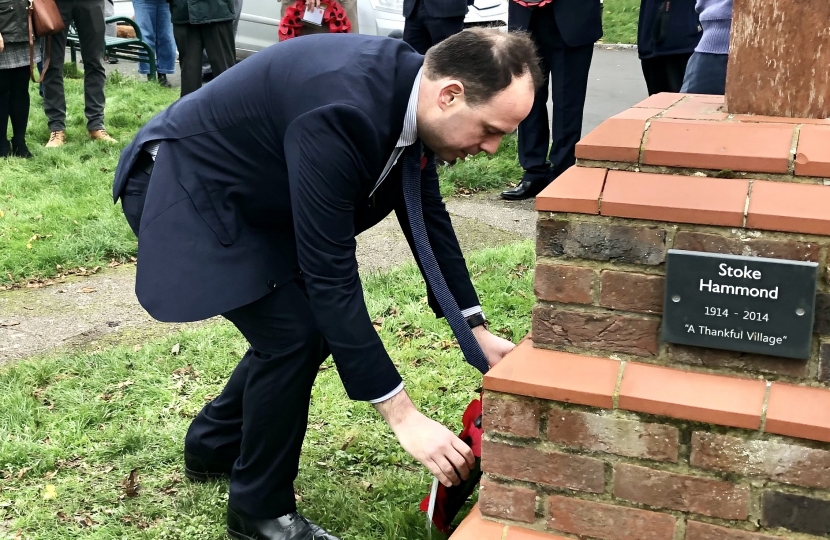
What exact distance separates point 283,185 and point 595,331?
2.82 ft

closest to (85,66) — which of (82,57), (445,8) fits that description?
(82,57)

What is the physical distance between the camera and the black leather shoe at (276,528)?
8.25 feet

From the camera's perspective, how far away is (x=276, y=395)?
2377mm

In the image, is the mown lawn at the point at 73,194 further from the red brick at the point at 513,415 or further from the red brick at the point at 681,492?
the red brick at the point at 681,492

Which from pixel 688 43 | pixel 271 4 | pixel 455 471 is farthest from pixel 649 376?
pixel 271 4

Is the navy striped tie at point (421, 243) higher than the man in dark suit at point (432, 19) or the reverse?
the reverse

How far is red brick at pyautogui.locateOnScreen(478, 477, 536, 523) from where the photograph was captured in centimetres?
207

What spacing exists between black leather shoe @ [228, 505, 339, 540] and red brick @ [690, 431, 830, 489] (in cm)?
113

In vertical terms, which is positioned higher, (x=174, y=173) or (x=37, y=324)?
(x=174, y=173)

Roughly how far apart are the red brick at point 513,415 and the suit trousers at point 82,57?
20.4ft

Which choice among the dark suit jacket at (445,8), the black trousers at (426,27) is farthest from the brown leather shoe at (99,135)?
the dark suit jacket at (445,8)

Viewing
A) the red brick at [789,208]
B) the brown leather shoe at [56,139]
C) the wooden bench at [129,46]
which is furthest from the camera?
the wooden bench at [129,46]

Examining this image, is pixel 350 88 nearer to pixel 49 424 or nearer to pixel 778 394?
pixel 778 394

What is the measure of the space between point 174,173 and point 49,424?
1389 millimetres
